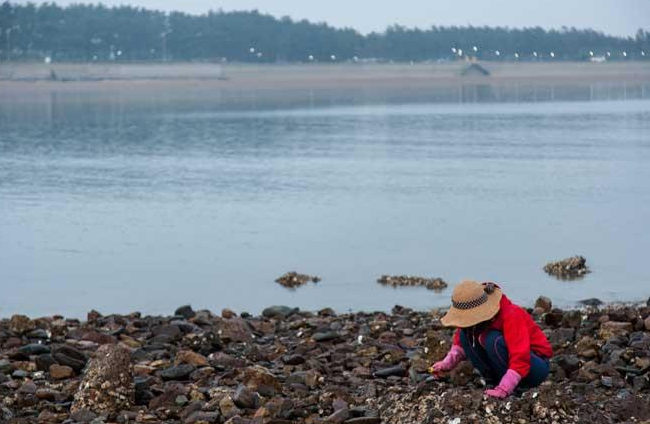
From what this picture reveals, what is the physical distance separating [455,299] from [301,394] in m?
1.46

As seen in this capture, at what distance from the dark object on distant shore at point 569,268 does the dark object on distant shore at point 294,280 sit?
9.10 feet

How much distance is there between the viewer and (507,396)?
20.5ft

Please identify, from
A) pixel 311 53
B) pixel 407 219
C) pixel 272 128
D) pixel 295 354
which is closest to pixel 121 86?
pixel 311 53

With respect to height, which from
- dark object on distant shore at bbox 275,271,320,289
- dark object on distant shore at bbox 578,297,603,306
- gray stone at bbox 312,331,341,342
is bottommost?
dark object on distant shore at bbox 275,271,320,289

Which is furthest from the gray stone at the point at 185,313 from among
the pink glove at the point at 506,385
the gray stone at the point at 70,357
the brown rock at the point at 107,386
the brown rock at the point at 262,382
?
the pink glove at the point at 506,385

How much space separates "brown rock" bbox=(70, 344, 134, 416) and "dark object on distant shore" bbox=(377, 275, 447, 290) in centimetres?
725

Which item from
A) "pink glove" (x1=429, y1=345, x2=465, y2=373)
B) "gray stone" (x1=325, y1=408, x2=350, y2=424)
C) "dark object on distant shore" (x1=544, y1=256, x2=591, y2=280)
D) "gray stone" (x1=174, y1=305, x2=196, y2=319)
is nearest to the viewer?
"gray stone" (x1=325, y1=408, x2=350, y2=424)

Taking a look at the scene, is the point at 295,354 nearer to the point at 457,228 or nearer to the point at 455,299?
the point at 455,299

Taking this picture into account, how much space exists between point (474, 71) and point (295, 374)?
535ft

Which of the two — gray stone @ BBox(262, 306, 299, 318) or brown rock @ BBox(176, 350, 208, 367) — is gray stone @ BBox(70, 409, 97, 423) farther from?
gray stone @ BBox(262, 306, 299, 318)

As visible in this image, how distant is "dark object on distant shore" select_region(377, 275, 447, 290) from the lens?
46.1ft

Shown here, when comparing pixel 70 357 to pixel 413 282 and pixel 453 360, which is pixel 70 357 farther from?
pixel 413 282

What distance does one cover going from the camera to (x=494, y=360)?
6457 millimetres

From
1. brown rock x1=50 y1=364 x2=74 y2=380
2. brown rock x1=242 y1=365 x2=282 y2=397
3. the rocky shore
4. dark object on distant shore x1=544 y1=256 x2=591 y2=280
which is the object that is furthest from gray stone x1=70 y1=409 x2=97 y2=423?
dark object on distant shore x1=544 y1=256 x2=591 y2=280
